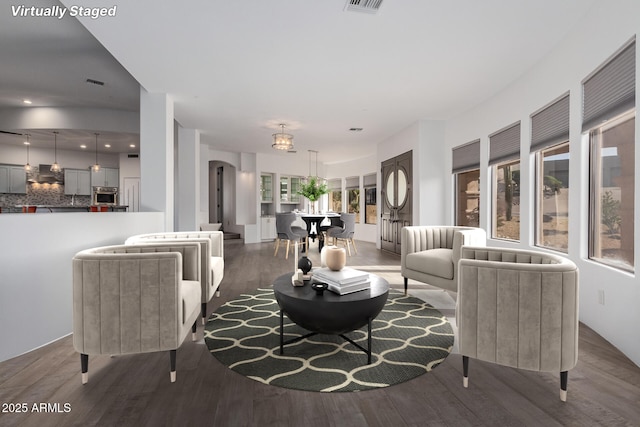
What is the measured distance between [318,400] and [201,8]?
10.4 feet

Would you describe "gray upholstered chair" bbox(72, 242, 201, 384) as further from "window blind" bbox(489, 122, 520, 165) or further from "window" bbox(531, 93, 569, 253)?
"window blind" bbox(489, 122, 520, 165)

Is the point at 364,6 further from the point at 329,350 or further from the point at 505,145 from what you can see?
the point at 505,145

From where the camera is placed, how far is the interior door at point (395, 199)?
7164mm

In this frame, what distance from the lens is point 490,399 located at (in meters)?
1.96

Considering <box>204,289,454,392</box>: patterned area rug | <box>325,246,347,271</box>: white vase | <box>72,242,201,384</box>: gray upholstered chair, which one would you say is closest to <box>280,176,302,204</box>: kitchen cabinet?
<box>204,289,454,392</box>: patterned area rug

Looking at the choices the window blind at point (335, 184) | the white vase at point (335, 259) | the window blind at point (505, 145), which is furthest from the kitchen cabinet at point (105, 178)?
the window blind at point (505, 145)

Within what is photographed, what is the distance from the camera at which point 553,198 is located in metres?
4.04

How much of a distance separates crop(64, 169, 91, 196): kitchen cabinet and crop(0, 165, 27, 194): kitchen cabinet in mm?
876

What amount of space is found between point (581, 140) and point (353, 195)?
27.0 feet

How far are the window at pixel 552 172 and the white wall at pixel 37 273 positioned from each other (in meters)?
4.93

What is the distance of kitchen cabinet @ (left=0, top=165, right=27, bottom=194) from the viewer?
8516 mm

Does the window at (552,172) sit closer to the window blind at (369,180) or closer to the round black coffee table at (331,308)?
the round black coffee table at (331,308)

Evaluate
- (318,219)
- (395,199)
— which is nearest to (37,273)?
(318,219)

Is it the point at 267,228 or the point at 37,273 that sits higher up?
the point at 37,273
